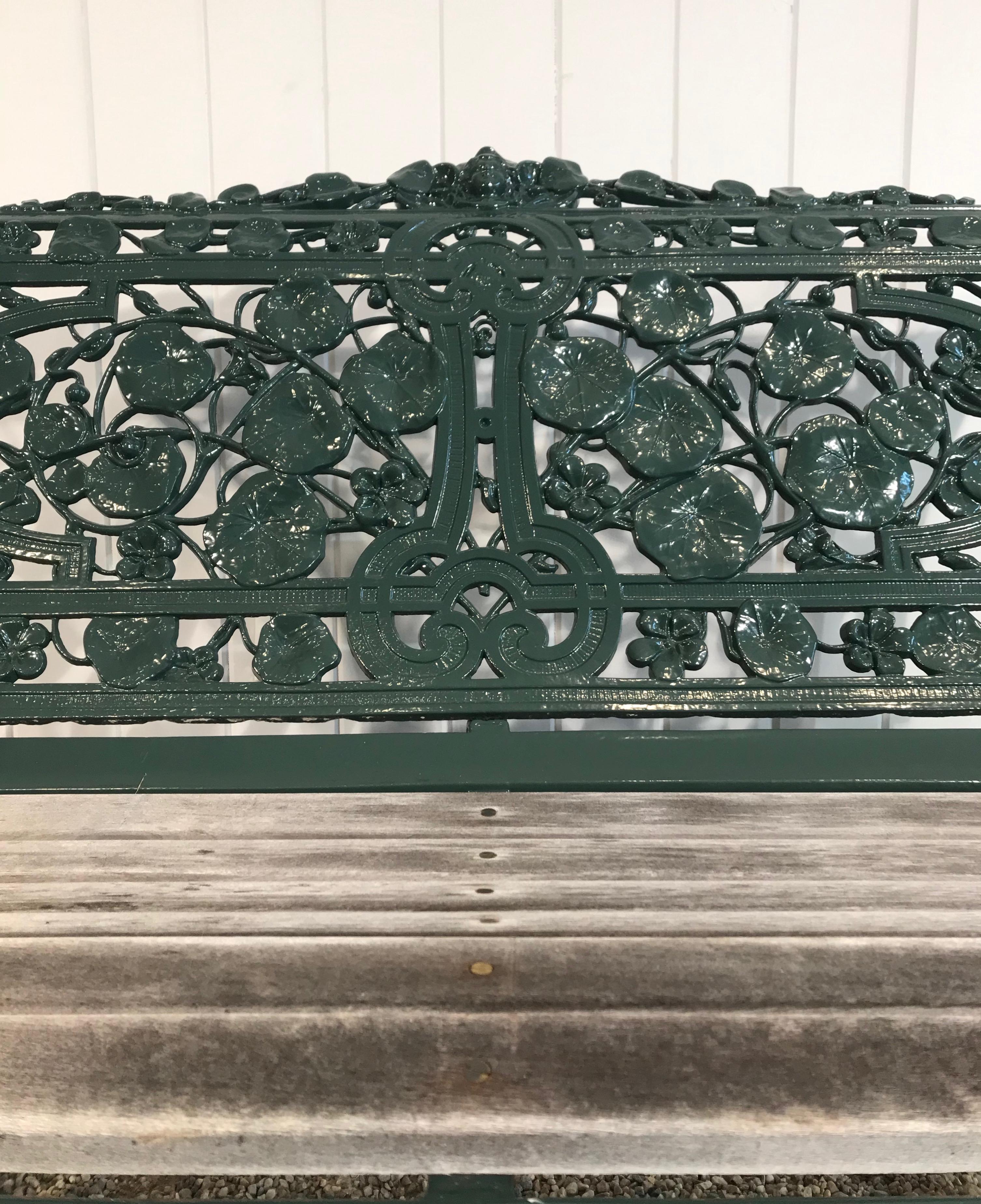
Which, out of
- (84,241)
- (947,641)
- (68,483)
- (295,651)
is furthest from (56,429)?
(947,641)

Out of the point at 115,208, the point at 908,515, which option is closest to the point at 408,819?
the point at 908,515

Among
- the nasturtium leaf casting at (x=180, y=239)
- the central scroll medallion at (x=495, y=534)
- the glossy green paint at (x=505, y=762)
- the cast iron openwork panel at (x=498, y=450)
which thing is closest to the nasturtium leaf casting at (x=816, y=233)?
the cast iron openwork panel at (x=498, y=450)

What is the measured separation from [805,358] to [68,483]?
73 centimetres

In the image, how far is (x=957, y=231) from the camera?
743 mm

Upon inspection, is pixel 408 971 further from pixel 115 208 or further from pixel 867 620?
pixel 115 208

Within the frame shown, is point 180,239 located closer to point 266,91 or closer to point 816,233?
point 266,91

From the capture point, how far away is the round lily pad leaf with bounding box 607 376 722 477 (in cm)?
71

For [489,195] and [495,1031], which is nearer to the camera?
[495,1031]

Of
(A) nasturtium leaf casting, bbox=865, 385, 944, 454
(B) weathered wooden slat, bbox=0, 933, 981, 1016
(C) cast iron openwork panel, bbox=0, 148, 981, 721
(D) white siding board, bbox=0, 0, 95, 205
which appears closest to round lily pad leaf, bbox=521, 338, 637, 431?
(C) cast iron openwork panel, bbox=0, 148, 981, 721

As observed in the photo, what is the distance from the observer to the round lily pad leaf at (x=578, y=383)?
2.31 ft

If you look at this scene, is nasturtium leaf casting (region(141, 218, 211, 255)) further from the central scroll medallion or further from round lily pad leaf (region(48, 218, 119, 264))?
the central scroll medallion

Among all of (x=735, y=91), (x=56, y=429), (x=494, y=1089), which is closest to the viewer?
(x=494, y=1089)

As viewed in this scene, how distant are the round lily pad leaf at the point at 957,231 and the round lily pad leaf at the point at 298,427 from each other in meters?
0.62

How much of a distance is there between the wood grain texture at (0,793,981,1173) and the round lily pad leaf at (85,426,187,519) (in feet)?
1.22
